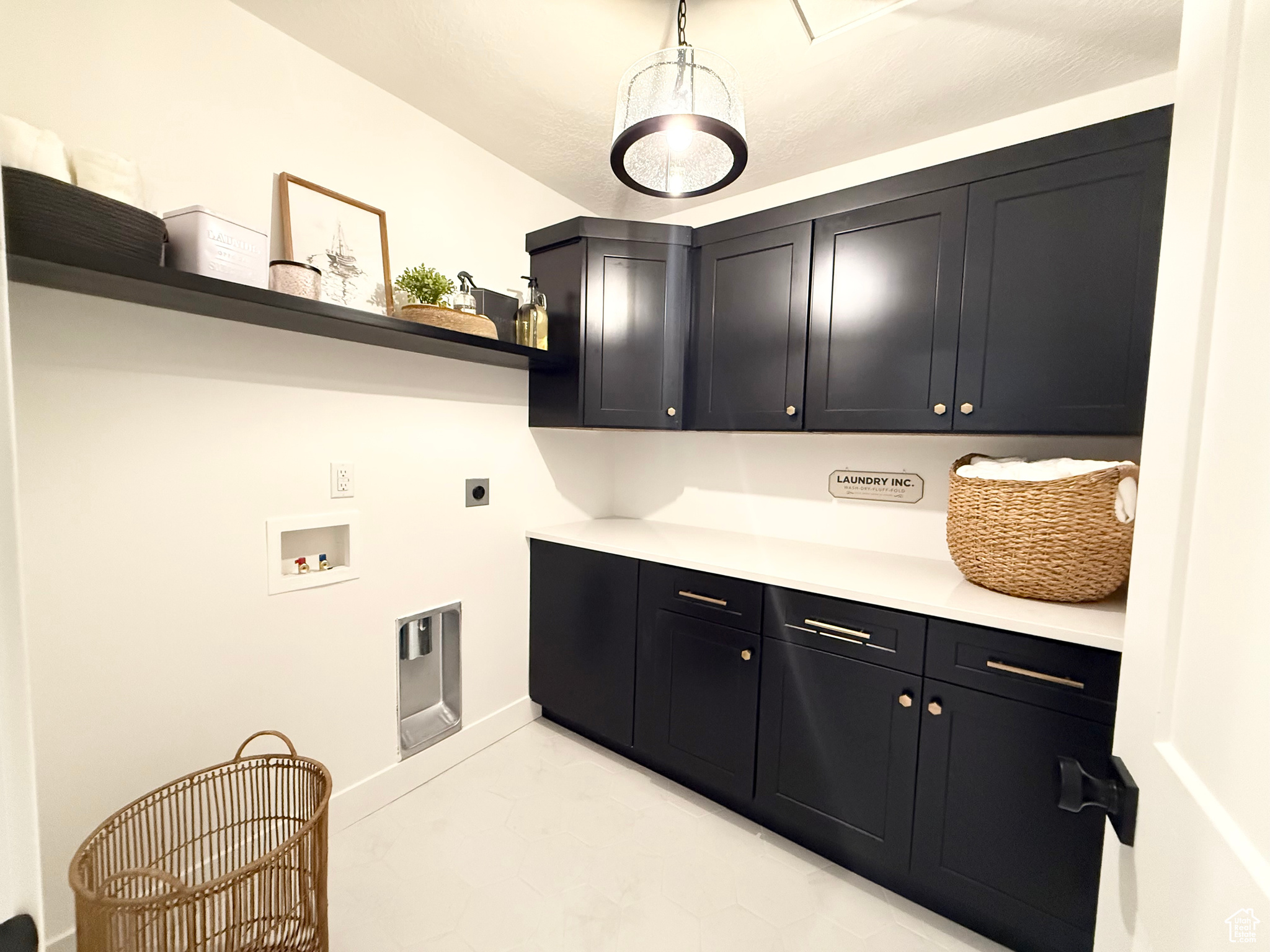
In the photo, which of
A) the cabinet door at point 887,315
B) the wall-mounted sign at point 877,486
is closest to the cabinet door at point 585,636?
the wall-mounted sign at point 877,486

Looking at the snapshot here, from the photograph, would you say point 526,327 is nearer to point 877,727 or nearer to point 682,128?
point 682,128

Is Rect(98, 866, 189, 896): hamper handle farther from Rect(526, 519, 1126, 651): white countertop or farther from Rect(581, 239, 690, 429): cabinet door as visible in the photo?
Rect(581, 239, 690, 429): cabinet door

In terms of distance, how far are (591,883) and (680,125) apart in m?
2.04

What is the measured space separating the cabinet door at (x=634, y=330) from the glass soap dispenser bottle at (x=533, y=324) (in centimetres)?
19

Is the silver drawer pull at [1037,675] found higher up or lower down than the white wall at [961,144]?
lower down

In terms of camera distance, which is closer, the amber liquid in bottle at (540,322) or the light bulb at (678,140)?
the light bulb at (678,140)

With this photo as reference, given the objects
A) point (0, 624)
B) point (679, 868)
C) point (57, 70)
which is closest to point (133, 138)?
point (57, 70)

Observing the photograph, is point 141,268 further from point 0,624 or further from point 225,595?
point 0,624

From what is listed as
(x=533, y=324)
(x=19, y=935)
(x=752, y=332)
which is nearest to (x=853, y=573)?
(x=752, y=332)

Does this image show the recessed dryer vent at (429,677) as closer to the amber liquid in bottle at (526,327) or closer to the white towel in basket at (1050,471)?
the amber liquid in bottle at (526,327)

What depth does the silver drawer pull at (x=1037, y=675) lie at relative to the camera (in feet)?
4.00

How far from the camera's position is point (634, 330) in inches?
84.4

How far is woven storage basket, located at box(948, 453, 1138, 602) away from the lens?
4.20 feet

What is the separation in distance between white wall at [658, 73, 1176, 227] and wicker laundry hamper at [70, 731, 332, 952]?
104 inches
